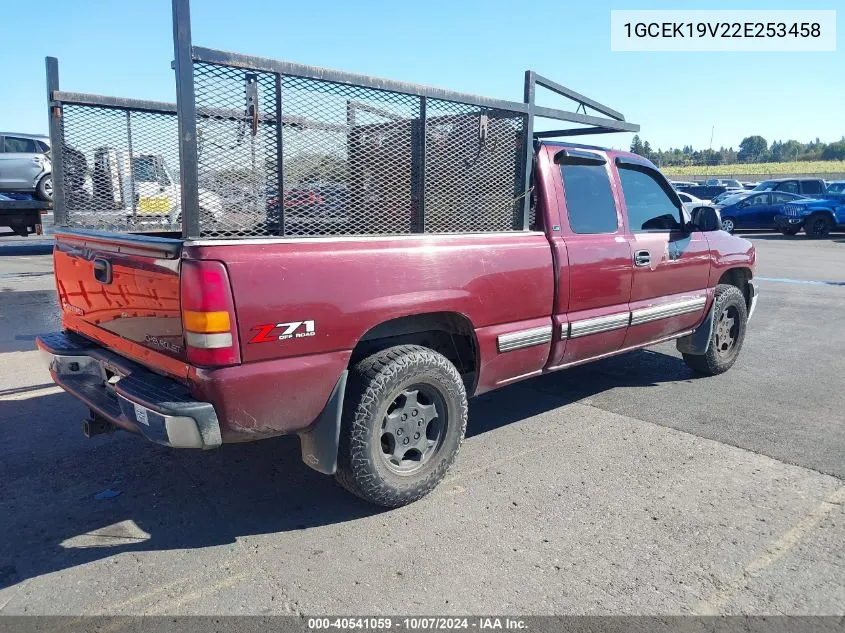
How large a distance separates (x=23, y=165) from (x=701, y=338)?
15.3 metres

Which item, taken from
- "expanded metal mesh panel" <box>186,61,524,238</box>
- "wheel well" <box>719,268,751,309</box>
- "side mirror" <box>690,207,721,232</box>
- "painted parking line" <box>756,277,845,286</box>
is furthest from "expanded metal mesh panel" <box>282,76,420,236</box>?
"painted parking line" <box>756,277,845,286</box>

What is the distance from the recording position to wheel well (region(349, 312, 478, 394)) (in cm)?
350

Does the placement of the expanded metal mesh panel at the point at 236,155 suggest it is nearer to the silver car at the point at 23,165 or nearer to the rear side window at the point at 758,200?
the silver car at the point at 23,165

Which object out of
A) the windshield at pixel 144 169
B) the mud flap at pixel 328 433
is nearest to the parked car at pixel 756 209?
the windshield at pixel 144 169

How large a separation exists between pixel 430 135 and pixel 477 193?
464 millimetres

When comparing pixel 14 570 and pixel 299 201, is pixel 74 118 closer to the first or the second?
pixel 299 201

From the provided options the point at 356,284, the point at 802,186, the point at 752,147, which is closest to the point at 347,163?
the point at 356,284

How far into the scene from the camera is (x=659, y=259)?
16.5ft

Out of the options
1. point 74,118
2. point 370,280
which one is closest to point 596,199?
point 370,280

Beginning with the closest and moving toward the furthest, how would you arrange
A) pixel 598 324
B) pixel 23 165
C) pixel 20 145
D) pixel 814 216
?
pixel 598 324 → pixel 23 165 → pixel 20 145 → pixel 814 216

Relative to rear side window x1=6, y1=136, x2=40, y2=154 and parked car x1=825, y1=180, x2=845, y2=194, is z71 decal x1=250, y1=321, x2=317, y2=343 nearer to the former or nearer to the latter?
rear side window x1=6, y1=136, x2=40, y2=154

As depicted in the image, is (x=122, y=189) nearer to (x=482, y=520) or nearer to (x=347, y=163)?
(x=347, y=163)

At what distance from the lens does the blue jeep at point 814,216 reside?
22438 mm

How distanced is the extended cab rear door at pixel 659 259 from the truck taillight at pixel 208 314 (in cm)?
305
